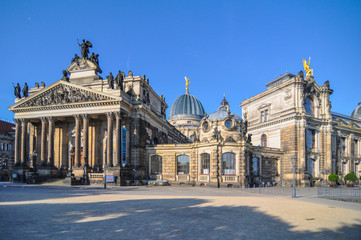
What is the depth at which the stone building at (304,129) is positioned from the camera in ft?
172

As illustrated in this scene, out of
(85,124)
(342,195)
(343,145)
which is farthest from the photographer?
(343,145)

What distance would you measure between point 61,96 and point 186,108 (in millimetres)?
57593

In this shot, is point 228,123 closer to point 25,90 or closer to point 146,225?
point 25,90

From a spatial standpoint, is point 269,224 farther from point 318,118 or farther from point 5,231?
point 318,118

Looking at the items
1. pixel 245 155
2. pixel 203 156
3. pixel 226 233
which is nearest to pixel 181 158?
pixel 203 156

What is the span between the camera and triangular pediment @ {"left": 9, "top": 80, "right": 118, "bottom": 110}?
4484cm

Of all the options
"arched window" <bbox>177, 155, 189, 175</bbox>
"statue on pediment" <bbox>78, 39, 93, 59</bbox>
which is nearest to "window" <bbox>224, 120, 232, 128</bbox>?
"arched window" <bbox>177, 155, 189, 175</bbox>

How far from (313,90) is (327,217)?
1806 inches

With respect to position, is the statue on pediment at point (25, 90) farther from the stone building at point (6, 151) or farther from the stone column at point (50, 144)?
the stone building at point (6, 151)

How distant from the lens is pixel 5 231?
10.3m

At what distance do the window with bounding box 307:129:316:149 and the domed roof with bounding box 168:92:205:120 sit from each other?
47.4 meters

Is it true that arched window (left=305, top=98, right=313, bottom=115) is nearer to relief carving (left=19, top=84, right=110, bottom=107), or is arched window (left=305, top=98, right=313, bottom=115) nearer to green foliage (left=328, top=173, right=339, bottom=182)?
green foliage (left=328, top=173, right=339, bottom=182)

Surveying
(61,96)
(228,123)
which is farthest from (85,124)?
(228,123)

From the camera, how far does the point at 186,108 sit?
100125mm
